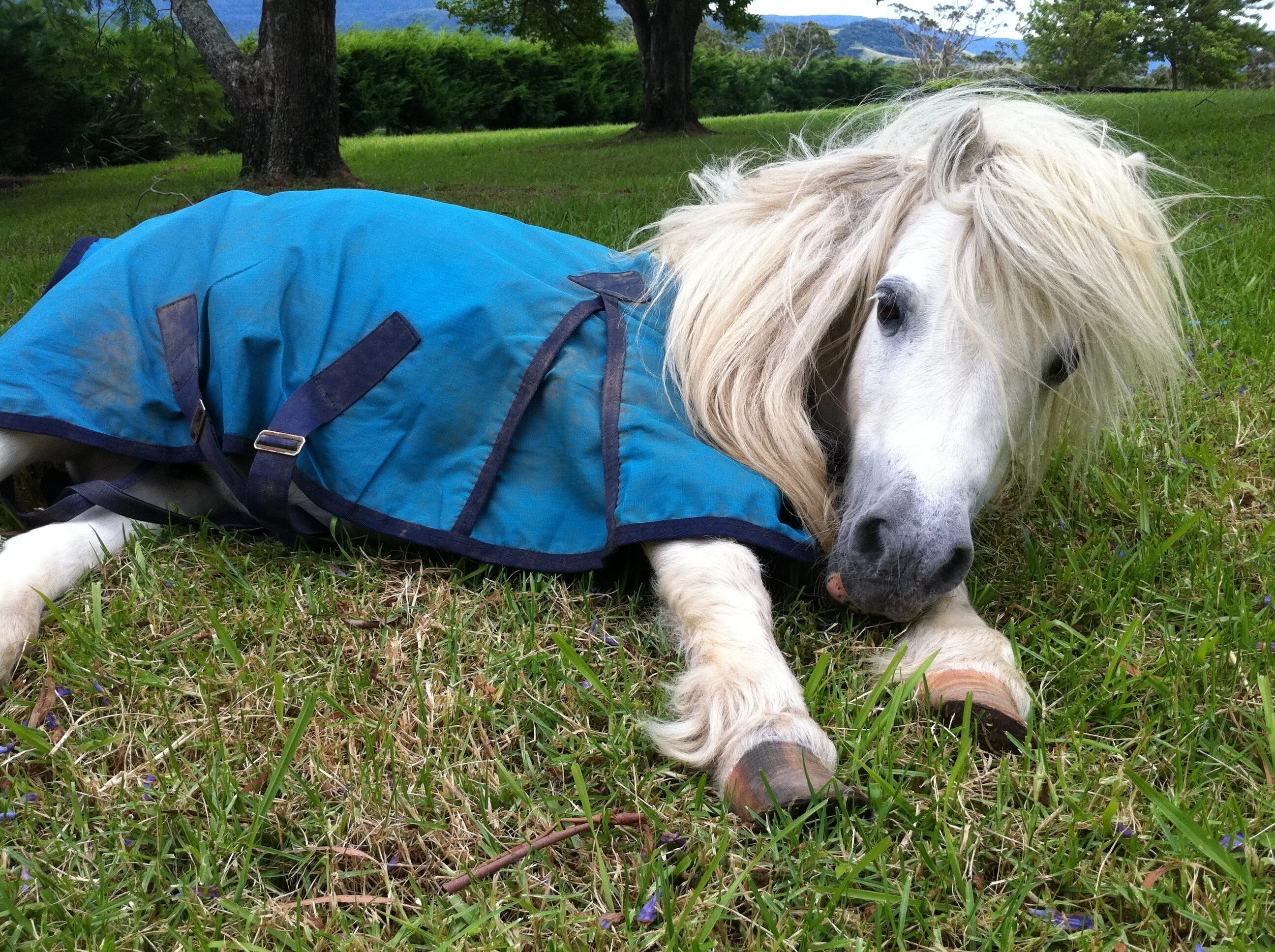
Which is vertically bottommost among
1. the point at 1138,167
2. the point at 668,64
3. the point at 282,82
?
the point at 1138,167

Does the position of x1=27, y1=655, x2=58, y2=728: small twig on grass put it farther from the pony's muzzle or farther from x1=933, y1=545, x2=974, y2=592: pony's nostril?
x1=933, y1=545, x2=974, y2=592: pony's nostril

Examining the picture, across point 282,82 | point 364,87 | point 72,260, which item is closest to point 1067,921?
point 72,260

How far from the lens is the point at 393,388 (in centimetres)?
212

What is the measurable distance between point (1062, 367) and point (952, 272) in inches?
13.3

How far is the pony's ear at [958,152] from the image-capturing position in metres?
1.94

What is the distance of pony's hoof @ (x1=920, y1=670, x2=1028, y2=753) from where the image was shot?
5.16 feet

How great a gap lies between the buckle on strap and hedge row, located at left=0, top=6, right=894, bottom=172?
2.12 m

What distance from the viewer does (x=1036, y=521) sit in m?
2.51

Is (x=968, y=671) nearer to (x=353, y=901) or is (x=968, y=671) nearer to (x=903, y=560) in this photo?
(x=903, y=560)

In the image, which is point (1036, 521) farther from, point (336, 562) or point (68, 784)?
point (68, 784)

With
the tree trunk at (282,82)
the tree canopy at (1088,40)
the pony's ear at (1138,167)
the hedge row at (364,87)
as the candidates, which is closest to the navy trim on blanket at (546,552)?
the pony's ear at (1138,167)

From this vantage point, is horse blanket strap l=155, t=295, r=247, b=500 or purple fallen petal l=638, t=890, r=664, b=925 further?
horse blanket strap l=155, t=295, r=247, b=500

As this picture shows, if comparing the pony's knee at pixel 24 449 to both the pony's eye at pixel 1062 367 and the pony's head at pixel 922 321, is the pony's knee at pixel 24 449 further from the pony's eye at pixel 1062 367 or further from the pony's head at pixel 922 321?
the pony's eye at pixel 1062 367

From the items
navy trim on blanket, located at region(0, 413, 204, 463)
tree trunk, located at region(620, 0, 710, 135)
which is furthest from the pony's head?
tree trunk, located at region(620, 0, 710, 135)
